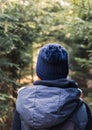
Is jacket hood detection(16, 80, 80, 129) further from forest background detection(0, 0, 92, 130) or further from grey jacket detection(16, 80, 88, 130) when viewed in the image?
forest background detection(0, 0, 92, 130)

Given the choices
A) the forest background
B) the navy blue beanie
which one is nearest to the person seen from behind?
the navy blue beanie

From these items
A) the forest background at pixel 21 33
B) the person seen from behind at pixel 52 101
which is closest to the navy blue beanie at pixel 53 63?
the person seen from behind at pixel 52 101

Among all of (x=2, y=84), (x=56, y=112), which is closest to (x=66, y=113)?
(x=56, y=112)

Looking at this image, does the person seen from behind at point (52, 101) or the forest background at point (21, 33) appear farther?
the forest background at point (21, 33)

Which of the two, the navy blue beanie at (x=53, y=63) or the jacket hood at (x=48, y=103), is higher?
the navy blue beanie at (x=53, y=63)

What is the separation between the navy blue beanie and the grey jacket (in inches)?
2.7

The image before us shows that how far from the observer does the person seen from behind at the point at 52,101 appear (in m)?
2.61

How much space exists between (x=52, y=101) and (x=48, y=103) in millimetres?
32

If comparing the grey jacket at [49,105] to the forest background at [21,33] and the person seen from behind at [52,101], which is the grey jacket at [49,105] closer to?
the person seen from behind at [52,101]

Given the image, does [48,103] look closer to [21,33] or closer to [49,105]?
[49,105]

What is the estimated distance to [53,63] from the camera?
8.88ft

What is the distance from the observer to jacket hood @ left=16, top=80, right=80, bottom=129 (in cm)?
261

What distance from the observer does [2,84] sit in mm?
8047

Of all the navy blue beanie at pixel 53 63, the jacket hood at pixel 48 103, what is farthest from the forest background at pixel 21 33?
the jacket hood at pixel 48 103
